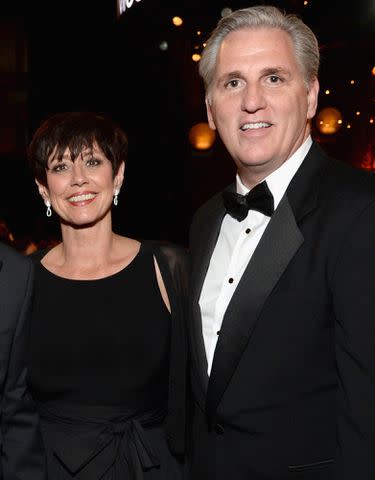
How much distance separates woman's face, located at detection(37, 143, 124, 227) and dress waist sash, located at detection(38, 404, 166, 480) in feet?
2.67

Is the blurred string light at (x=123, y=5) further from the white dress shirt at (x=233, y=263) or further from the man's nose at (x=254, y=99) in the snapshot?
the white dress shirt at (x=233, y=263)

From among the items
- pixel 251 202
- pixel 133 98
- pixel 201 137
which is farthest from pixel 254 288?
pixel 133 98

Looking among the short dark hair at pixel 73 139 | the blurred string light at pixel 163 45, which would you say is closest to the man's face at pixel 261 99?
the short dark hair at pixel 73 139

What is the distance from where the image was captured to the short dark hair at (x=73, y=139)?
7.84ft

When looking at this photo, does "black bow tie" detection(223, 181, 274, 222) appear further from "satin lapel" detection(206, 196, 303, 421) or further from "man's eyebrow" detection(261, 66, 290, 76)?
"man's eyebrow" detection(261, 66, 290, 76)

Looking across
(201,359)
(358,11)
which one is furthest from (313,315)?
(358,11)

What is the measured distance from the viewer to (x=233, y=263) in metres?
1.84

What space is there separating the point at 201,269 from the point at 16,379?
74 cm

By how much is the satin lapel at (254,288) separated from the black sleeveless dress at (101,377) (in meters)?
0.65

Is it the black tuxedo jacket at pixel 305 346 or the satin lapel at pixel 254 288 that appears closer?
the black tuxedo jacket at pixel 305 346

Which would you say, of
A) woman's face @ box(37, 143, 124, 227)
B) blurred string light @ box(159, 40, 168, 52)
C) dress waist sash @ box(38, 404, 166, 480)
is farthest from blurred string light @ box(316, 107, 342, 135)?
dress waist sash @ box(38, 404, 166, 480)

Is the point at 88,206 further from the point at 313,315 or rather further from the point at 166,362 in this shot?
the point at 313,315

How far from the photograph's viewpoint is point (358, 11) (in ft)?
13.5

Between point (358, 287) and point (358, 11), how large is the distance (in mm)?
3377
